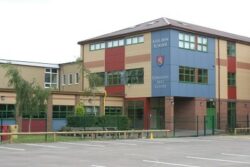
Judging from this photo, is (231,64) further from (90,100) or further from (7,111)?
(7,111)

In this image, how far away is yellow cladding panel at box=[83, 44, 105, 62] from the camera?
5387 cm

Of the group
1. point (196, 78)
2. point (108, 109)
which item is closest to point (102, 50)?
point (108, 109)

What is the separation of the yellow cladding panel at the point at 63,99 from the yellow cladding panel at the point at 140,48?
26.4 feet

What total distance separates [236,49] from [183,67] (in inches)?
373

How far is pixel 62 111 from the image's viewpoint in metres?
Answer: 45.9

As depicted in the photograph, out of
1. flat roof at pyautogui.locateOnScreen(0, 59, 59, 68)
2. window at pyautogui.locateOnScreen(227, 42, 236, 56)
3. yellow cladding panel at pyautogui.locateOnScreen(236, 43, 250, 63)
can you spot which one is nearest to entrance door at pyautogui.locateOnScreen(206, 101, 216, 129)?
window at pyautogui.locateOnScreen(227, 42, 236, 56)

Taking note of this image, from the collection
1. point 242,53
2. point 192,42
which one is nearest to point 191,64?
point 192,42

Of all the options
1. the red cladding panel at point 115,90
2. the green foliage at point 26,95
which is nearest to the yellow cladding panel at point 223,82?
the red cladding panel at point 115,90

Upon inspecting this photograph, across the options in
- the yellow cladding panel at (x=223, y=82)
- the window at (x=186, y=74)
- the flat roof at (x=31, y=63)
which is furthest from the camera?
the flat roof at (x=31, y=63)

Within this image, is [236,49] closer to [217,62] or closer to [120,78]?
[217,62]

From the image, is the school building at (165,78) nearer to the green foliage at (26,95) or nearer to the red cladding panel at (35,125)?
the red cladding panel at (35,125)

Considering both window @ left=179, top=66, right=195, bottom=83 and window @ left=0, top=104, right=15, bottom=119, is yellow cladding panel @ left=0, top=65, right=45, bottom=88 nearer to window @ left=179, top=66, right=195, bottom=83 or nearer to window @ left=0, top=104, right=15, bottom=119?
window @ left=0, top=104, right=15, bottom=119

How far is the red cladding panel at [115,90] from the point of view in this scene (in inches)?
2032

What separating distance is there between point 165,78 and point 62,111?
33.9ft
